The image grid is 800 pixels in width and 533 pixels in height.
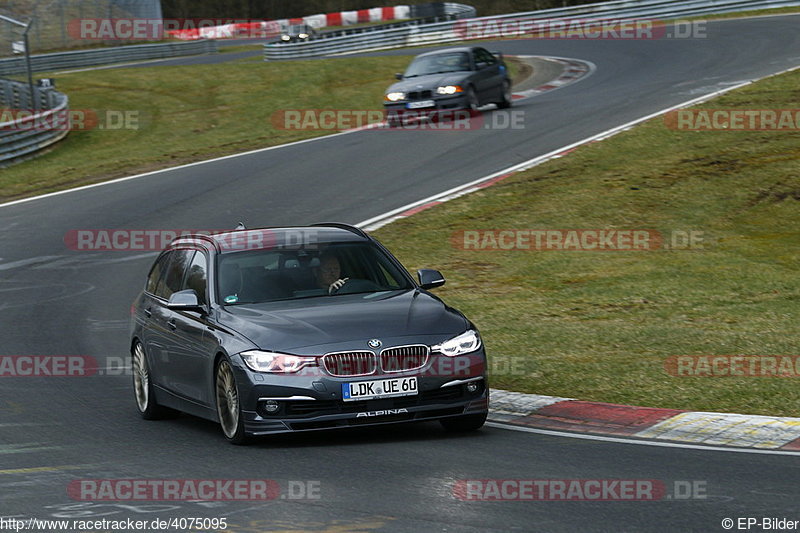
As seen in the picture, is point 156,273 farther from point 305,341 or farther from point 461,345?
point 461,345

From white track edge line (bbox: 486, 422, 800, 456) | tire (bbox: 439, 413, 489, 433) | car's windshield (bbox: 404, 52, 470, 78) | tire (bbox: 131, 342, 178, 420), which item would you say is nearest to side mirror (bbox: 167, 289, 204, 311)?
tire (bbox: 131, 342, 178, 420)

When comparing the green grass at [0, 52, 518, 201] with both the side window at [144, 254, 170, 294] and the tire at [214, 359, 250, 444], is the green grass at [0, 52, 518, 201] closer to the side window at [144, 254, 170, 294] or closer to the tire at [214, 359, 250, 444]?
the side window at [144, 254, 170, 294]

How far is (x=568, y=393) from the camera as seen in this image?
34.7 ft

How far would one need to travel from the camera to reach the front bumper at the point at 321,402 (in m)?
8.62

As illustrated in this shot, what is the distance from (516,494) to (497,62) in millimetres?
23591

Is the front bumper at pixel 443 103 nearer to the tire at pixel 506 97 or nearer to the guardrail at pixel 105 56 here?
the tire at pixel 506 97

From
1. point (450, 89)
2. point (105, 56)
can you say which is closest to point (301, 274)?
point (450, 89)

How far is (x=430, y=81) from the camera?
2834 cm

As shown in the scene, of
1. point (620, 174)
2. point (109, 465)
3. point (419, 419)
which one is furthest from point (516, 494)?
point (620, 174)

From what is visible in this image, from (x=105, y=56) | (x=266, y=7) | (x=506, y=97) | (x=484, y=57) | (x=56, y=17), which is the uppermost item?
(x=484, y=57)

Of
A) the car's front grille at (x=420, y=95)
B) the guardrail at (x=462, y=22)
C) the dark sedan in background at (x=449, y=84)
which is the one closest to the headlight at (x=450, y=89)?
the dark sedan in background at (x=449, y=84)

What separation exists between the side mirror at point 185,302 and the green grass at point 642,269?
294 cm

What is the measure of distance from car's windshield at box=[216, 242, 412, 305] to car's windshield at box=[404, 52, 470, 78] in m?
19.3

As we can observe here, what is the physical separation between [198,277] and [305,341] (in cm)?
177
